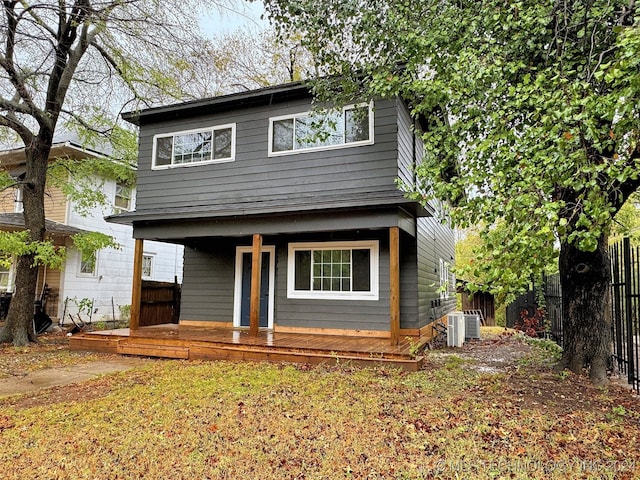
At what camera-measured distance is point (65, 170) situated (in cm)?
1286

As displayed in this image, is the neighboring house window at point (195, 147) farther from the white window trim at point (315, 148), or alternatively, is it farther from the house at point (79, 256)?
the house at point (79, 256)

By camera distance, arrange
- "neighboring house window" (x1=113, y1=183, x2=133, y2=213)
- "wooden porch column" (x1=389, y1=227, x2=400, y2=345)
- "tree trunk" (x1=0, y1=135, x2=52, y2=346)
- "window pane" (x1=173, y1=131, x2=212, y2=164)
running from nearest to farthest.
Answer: "wooden porch column" (x1=389, y1=227, x2=400, y2=345) < "tree trunk" (x1=0, y1=135, x2=52, y2=346) < "window pane" (x1=173, y1=131, x2=212, y2=164) < "neighboring house window" (x1=113, y1=183, x2=133, y2=213)

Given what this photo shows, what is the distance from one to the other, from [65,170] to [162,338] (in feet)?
25.0

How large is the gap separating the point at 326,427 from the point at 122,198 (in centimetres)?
1346

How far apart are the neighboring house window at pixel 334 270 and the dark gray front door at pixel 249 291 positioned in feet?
3.13

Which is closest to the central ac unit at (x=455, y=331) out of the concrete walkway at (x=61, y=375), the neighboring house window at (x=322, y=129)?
the neighboring house window at (x=322, y=129)

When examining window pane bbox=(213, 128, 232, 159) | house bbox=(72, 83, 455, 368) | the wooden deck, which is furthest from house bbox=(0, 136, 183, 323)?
window pane bbox=(213, 128, 232, 159)

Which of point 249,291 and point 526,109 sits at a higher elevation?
point 526,109

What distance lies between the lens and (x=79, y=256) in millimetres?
13695

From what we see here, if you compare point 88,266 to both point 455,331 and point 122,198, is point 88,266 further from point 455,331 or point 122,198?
point 455,331

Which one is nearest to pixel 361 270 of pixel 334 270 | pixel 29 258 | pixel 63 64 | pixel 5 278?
pixel 334 270

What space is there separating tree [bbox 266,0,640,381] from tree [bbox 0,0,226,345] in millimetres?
3771

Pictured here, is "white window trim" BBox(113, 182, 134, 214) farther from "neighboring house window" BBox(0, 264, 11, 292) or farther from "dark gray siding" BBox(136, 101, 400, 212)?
"dark gray siding" BBox(136, 101, 400, 212)

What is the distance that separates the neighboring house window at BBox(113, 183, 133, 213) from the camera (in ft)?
48.5
